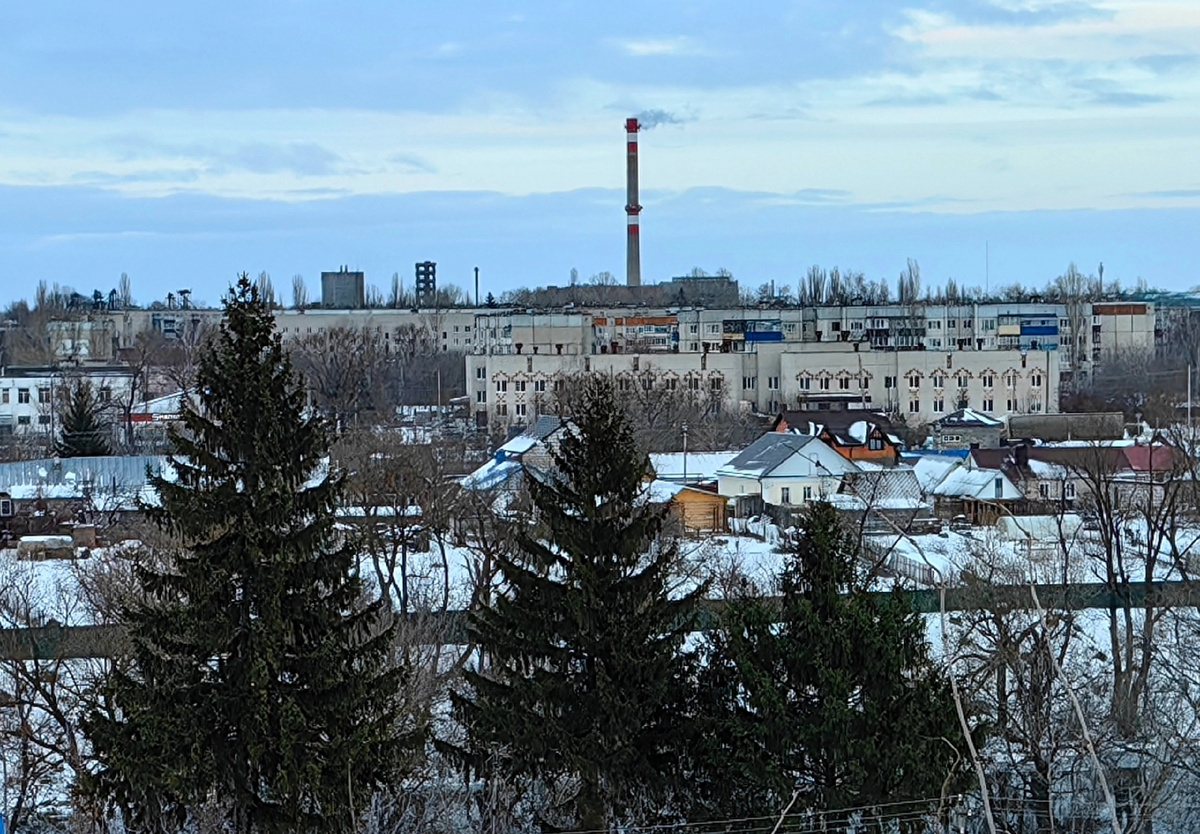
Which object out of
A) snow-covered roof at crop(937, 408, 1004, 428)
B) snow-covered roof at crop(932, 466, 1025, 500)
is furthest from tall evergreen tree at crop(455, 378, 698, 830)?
snow-covered roof at crop(937, 408, 1004, 428)

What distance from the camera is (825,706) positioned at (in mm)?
8148

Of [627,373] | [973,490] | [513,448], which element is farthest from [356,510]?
[627,373]

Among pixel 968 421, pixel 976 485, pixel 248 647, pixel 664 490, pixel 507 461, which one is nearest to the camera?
pixel 248 647

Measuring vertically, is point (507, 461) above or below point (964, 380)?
below

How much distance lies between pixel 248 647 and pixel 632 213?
195 ft

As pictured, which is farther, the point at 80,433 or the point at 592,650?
the point at 80,433

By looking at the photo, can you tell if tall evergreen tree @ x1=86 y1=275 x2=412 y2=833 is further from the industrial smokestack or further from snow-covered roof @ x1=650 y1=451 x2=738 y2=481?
the industrial smokestack

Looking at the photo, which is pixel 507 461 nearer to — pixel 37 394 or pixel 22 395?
pixel 37 394

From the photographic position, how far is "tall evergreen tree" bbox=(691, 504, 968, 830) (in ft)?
26.8

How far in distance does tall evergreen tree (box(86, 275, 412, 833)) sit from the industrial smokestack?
2292 inches

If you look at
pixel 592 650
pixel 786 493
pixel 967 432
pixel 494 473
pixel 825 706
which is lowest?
pixel 786 493

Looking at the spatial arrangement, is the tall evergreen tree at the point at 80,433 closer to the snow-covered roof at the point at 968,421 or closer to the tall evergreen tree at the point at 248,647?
the snow-covered roof at the point at 968,421

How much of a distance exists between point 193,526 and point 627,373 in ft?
118

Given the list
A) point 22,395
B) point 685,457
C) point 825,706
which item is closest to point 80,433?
point 685,457
